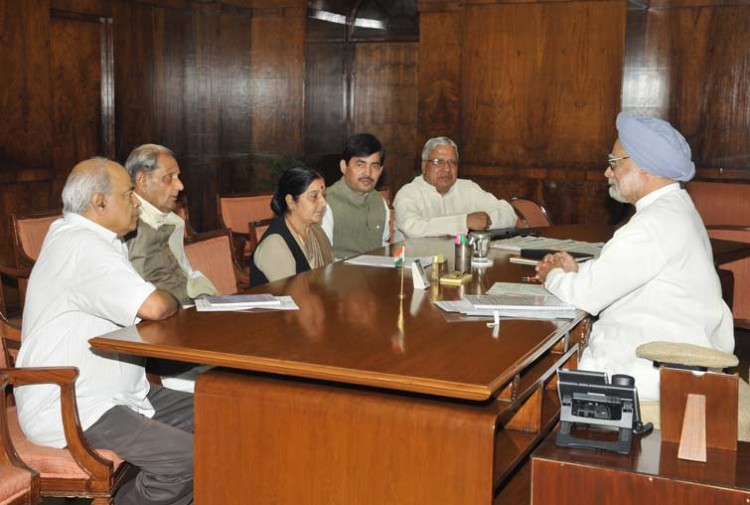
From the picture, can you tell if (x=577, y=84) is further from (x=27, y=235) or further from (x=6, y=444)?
(x=6, y=444)

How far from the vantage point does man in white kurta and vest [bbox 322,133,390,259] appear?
4898 mm

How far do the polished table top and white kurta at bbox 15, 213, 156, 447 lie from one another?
0.43 feet

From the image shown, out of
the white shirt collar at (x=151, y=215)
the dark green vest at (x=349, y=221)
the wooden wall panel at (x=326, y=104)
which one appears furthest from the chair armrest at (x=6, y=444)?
the wooden wall panel at (x=326, y=104)

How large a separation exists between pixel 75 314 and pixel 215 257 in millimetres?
1329

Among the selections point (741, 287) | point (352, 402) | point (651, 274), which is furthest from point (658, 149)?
point (741, 287)

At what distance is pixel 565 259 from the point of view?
3463mm

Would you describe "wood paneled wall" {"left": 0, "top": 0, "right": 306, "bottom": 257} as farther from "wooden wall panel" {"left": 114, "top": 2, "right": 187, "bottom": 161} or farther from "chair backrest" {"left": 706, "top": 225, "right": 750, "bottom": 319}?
"chair backrest" {"left": 706, "top": 225, "right": 750, "bottom": 319}

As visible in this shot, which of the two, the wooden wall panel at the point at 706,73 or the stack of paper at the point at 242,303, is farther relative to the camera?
the wooden wall panel at the point at 706,73

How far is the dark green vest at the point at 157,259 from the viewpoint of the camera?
11.6 ft

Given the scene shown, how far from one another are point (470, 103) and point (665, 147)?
4.66 m

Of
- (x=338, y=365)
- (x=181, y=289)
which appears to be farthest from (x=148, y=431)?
(x=181, y=289)

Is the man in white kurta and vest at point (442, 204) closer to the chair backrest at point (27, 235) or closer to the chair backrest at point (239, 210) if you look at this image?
the chair backrest at point (239, 210)

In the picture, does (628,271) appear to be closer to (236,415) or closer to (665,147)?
(665,147)

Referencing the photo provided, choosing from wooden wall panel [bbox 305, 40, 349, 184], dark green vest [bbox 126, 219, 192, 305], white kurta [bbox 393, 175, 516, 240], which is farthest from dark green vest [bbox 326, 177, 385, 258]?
wooden wall panel [bbox 305, 40, 349, 184]
